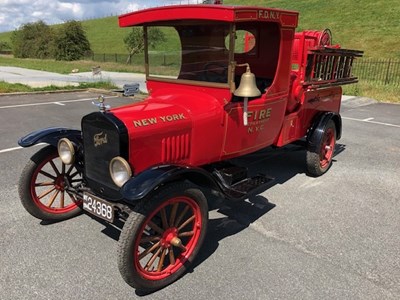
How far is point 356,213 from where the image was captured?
4078 mm

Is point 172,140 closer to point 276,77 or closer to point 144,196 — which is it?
point 144,196

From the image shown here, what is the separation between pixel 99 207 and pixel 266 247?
5.02ft

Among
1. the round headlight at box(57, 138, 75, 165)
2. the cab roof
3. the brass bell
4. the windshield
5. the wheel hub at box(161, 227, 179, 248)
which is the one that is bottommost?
the wheel hub at box(161, 227, 179, 248)

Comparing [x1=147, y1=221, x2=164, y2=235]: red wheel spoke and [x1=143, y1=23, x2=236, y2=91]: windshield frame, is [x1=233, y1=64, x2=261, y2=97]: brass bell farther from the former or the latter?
[x1=147, y1=221, x2=164, y2=235]: red wheel spoke

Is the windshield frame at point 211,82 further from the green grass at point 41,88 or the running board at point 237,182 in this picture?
the green grass at point 41,88

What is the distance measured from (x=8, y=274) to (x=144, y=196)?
1362 millimetres

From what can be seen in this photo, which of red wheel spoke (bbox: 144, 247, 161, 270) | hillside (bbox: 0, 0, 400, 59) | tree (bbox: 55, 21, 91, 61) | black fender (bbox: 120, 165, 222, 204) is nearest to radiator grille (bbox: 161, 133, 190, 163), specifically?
black fender (bbox: 120, 165, 222, 204)

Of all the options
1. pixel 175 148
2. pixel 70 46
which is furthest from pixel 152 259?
pixel 70 46

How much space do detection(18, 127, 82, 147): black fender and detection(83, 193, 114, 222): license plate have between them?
77 centimetres

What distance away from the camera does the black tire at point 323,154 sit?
4.95 m

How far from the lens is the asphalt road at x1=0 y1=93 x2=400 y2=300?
2.80 metres

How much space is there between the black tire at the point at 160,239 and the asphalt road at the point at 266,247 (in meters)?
0.13

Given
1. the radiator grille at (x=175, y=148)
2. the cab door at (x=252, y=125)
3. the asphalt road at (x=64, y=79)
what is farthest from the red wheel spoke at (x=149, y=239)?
the asphalt road at (x=64, y=79)

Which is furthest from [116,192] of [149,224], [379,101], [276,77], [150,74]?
[379,101]
